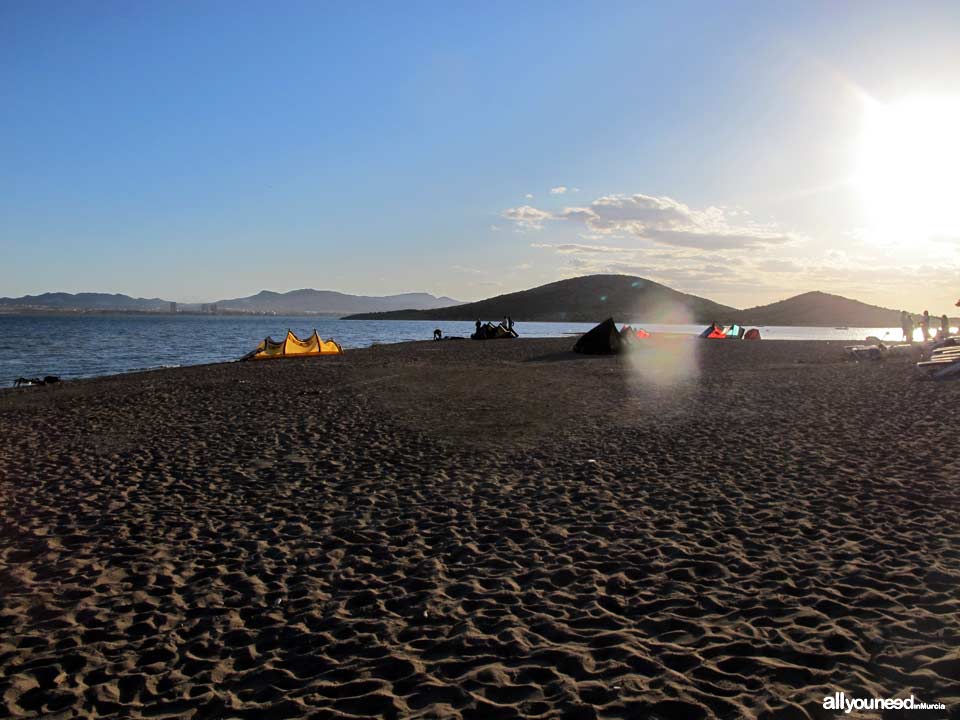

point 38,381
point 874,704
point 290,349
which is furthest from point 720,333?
point 874,704

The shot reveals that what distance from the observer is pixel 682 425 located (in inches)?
544

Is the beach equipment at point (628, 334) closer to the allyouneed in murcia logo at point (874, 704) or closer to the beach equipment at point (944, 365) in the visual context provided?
the beach equipment at point (944, 365)

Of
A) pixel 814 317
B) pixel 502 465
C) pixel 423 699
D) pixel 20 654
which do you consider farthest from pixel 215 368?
pixel 814 317

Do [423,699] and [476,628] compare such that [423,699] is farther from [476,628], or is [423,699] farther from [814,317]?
[814,317]

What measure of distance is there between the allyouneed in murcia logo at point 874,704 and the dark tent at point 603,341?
1312 inches

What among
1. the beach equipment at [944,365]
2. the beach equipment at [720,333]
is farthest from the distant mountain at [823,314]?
the beach equipment at [944,365]

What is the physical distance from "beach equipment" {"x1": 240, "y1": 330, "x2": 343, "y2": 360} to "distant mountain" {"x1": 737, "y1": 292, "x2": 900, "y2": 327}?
453 ft

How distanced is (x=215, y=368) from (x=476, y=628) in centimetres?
2810

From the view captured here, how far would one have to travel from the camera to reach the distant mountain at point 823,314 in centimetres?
15800

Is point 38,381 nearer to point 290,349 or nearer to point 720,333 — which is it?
point 290,349

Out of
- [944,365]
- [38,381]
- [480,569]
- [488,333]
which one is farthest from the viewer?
[488,333]

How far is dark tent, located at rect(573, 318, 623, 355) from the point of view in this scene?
3700cm

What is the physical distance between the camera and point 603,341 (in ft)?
122

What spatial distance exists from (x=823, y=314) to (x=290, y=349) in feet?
535
